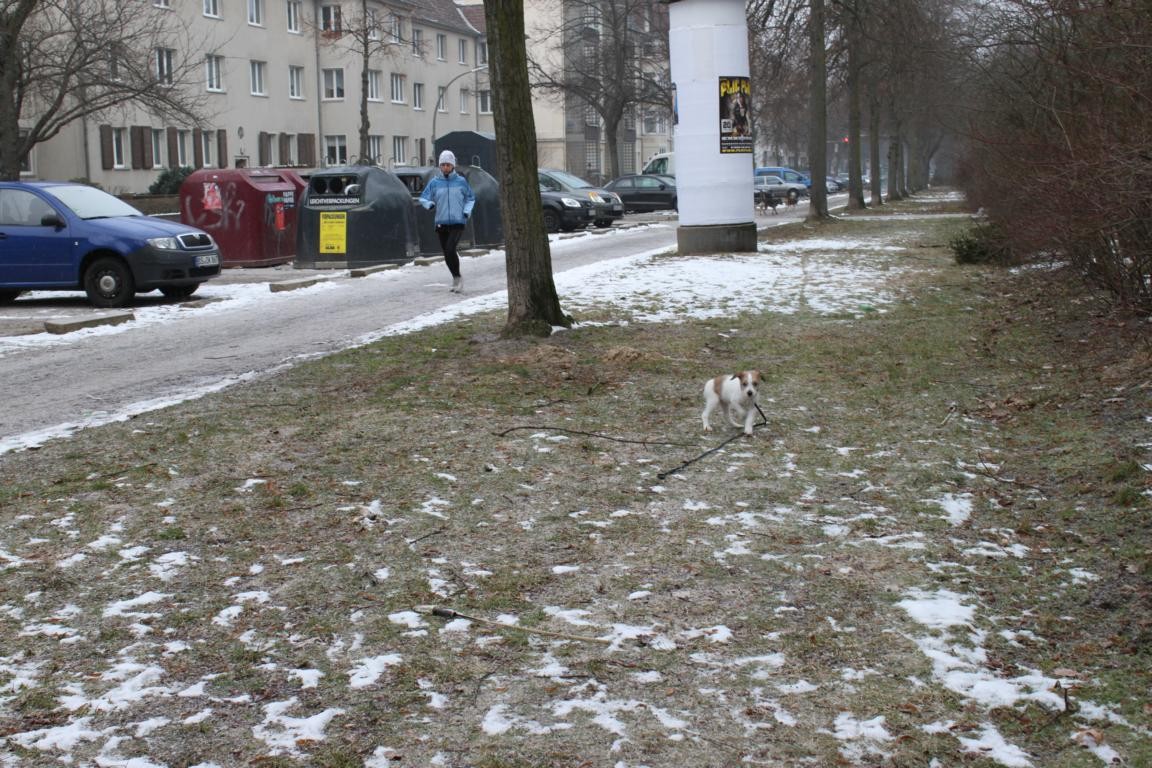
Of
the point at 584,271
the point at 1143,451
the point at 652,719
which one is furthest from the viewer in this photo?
the point at 584,271

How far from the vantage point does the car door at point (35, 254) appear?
16484 millimetres

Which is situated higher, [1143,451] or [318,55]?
[318,55]

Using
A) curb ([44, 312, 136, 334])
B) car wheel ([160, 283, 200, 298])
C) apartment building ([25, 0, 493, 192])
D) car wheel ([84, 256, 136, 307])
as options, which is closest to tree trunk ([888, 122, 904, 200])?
apartment building ([25, 0, 493, 192])

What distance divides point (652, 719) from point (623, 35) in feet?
165

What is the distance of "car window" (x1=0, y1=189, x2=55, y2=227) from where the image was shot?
54.7ft

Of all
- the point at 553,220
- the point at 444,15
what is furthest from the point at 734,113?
the point at 444,15

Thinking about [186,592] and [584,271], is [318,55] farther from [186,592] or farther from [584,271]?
[186,592]

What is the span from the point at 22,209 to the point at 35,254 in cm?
68

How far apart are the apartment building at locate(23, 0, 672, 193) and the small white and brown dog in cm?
3297

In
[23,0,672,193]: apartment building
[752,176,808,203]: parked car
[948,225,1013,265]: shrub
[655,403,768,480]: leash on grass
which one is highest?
[23,0,672,193]: apartment building

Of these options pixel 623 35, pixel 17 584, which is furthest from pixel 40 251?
pixel 623 35

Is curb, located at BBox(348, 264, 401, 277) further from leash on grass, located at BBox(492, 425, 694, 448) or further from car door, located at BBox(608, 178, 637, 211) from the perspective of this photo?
car door, located at BBox(608, 178, 637, 211)

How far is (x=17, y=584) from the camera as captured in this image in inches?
202

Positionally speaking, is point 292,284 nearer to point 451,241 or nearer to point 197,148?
point 451,241
